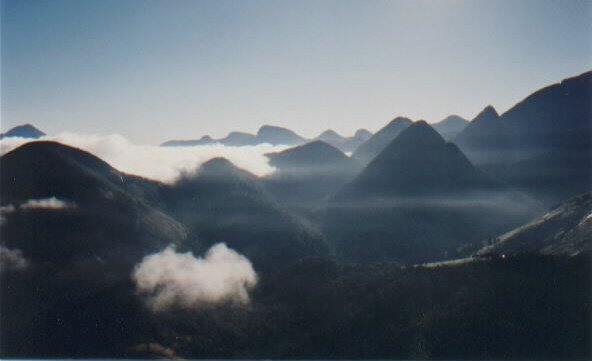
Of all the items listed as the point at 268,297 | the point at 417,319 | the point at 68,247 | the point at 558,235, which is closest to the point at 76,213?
the point at 68,247

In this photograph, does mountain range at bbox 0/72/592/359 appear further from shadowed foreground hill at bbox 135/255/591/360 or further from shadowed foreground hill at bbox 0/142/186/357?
shadowed foreground hill at bbox 0/142/186/357

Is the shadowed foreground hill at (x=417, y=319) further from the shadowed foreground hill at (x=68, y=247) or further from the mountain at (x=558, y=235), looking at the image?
the shadowed foreground hill at (x=68, y=247)

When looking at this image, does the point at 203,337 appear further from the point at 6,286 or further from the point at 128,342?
the point at 6,286

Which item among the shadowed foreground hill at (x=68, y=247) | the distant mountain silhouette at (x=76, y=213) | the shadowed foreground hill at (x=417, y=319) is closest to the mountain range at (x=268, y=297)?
the shadowed foreground hill at (x=417, y=319)

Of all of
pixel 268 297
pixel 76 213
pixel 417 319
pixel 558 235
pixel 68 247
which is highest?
pixel 76 213

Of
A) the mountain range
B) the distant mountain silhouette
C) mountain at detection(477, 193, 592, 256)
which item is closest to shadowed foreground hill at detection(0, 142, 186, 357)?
the distant mountain silhouette

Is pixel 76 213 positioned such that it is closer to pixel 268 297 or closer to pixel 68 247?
pixel 68 247

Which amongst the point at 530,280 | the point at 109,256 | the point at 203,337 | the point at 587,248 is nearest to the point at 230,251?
the point at 109,256

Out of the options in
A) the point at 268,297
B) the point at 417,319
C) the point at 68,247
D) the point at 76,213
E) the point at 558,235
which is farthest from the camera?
the point at 76,213
